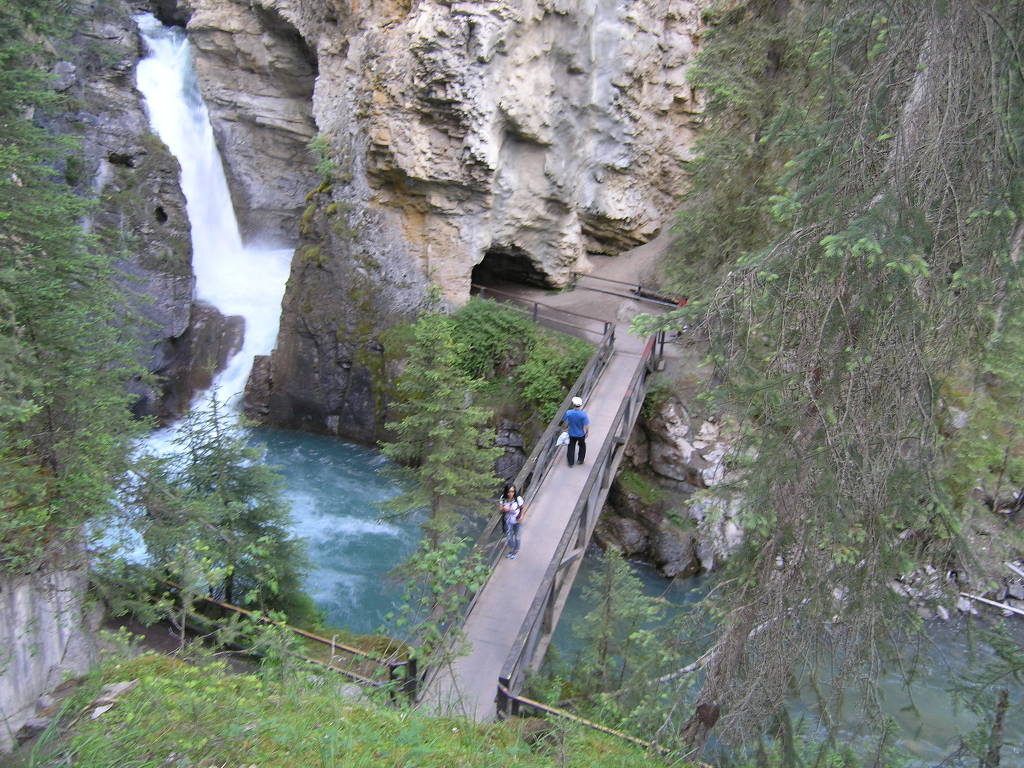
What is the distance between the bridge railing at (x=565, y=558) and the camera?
7.02 meters

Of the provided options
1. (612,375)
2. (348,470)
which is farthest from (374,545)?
(612,375)

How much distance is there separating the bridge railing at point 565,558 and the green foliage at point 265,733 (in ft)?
3.76

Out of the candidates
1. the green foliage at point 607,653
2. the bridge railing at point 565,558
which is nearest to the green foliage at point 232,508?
the bridge railing at point 565,558

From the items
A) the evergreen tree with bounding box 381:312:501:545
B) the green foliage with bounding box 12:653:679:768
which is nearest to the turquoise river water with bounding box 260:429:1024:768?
the evergreen tree with bounding box 381:312:501:545

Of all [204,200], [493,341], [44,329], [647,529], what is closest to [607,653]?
[647,529]

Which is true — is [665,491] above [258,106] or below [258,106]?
below

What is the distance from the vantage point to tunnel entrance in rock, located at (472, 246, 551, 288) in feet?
69.6

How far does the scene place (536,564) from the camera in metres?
9.49

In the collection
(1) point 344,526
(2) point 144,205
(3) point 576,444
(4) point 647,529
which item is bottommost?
(1) point 344,526

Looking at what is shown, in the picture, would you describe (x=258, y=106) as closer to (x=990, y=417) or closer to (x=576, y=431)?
(x=576, y=431)

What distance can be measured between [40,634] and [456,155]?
14088mm

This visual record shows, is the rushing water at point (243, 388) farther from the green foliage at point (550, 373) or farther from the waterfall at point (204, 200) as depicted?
the green foliage at point (550, 373)

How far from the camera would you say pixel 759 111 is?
529 inches

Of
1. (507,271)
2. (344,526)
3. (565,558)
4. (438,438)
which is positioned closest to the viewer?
(565,558)
